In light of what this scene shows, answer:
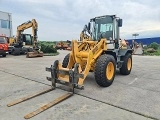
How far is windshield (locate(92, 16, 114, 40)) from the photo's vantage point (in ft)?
28.2

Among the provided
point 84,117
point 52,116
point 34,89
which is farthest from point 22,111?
point 34,89

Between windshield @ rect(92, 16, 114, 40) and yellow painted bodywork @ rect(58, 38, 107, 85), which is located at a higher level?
windshield @ rect(92, 16, 114, 40)

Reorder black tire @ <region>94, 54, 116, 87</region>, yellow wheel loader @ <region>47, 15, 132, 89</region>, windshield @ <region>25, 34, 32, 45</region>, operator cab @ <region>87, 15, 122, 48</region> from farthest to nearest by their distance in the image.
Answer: windshield @ <region>25, 34, 32, 45</region>, operator cab @ <region>87, 15, 122, 48</region>, black tire @ <region>94, 54, 116, 87</region>, yellow wheel loader @ <region>47, 15, 132, 89</region>

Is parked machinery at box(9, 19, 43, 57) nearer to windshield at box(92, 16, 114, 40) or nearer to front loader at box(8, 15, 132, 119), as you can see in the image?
windshield at box(92, 16, 114, 40)

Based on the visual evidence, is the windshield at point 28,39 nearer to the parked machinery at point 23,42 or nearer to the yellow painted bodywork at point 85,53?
the parked machinery at point 23,42

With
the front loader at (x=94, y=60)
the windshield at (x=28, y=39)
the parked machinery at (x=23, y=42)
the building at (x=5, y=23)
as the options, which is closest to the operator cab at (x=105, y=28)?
the front loader at (x=94, y=60)

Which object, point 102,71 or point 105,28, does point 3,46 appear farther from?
point 102,71

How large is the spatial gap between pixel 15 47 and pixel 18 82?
16.2 m

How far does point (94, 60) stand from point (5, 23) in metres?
39.4

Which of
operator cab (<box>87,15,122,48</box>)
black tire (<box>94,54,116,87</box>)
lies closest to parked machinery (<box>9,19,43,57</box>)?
operator cab (<box>87,15,122,48</box>)

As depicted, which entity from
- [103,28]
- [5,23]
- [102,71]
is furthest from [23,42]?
[5,23]

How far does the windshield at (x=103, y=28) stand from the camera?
8.61 meters

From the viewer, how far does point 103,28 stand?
28.9 feet

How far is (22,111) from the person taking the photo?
4.96m
